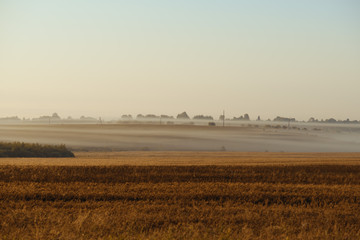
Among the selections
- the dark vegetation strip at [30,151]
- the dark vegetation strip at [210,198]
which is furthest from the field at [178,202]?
the dark vegetation strip at [30,151]

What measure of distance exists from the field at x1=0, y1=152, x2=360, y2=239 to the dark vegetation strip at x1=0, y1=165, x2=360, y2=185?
0.09 feet

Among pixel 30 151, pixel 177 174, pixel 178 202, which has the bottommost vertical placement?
pixel 30 151

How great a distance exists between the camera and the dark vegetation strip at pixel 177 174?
10.5 m

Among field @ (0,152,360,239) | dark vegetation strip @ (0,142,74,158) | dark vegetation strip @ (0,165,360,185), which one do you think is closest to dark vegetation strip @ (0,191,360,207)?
field @ (0,152,360,239)

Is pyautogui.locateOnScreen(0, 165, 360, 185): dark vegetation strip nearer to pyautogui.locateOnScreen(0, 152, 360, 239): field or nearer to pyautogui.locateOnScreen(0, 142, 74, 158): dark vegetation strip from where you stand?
pyautogui.locateOnScreen(0, 152, 360, 239): field

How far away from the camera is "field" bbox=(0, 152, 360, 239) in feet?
21.7

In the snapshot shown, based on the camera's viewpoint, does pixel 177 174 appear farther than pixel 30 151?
No

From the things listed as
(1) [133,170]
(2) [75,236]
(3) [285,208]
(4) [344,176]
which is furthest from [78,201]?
(4) [344,176]

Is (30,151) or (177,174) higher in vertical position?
(177,174)

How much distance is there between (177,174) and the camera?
11.0 m

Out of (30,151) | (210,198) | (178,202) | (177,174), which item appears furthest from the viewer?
(30,151)

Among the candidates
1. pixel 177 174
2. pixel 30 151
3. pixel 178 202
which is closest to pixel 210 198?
pixel 178 202

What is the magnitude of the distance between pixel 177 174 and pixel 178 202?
2682 millimetres

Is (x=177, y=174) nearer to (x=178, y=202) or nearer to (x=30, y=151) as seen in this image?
(x=178, y=202)
